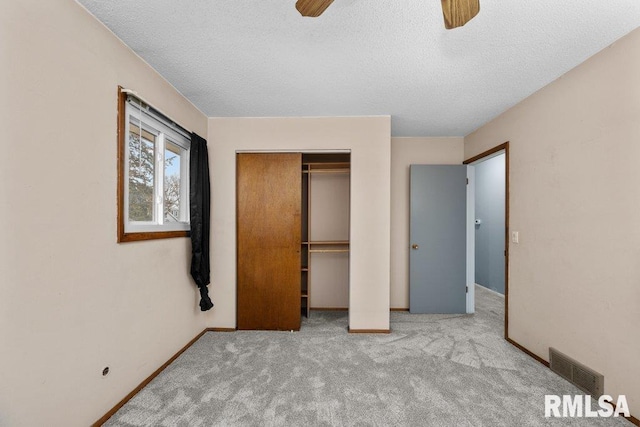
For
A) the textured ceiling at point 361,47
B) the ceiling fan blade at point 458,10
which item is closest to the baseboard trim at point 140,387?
the textured ceiling at point 361,47

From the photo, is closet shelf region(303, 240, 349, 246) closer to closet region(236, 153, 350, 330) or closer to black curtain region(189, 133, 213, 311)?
closet region(236, 153, 350, 330)

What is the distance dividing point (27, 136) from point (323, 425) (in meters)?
2.18

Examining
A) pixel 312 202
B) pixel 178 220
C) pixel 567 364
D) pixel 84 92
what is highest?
pixel 84 92

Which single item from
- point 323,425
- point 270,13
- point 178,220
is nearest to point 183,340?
point 178,220

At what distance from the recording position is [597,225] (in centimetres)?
187

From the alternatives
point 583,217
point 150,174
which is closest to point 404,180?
point 583,217

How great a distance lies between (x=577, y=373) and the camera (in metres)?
1.96

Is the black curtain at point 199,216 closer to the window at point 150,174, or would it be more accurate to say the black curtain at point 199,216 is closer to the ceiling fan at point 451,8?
the window at point 150,174

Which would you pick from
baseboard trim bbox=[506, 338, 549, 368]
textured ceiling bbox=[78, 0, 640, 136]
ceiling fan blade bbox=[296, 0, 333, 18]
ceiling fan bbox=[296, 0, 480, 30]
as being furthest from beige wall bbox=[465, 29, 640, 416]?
ceiling fan blade bbox=[296, 0, 333, 18]

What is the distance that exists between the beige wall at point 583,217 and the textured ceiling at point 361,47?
10.6 inches

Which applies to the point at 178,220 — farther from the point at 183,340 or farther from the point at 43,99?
the point at 43,99

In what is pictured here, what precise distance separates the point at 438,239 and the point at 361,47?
271 centimetres

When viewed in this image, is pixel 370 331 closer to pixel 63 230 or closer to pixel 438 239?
pixel 438 239

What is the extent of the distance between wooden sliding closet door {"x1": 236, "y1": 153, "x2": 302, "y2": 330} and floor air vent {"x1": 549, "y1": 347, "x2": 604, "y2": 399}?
236 cm
